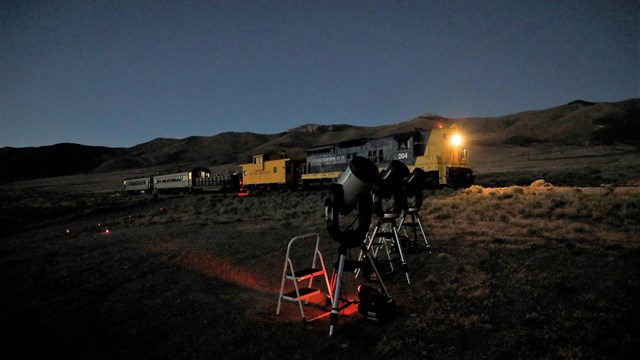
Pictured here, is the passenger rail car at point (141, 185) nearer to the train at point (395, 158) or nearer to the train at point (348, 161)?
the train at point (348, 161)

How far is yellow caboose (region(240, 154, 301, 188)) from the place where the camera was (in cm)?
3588

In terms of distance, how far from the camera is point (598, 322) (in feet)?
16.4

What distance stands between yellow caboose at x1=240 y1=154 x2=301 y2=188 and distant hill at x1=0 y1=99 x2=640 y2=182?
4806cm

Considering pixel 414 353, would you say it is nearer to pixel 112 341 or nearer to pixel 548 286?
pixel 548 286

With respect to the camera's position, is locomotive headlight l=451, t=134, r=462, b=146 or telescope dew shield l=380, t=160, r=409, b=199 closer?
telescope dew shield l=380, t=160, r=409, b=199

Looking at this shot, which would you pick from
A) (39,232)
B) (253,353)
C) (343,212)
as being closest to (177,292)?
(253,353)

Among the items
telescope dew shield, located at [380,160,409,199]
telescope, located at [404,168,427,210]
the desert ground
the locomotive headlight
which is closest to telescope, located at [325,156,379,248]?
the desert ground

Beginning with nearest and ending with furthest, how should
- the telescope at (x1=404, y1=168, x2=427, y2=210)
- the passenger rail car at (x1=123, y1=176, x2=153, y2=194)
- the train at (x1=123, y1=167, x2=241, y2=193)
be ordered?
the telescope at (x1=404, y1=168, x2=427, y2=210) < the train at (x1=123, y1=167, x2=241, y2=193) < the passenger rail car at (x1=123, y1=176, x2=153, y2=194)

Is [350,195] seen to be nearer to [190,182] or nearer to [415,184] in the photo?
[415,184]

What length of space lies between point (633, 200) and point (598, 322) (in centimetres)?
1121

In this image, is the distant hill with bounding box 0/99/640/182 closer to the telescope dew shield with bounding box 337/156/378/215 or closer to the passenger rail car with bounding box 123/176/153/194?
the passenger rail car with bounding box 123/176/153/194

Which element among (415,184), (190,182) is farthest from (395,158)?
(190,182)

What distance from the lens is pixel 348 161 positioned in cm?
2948

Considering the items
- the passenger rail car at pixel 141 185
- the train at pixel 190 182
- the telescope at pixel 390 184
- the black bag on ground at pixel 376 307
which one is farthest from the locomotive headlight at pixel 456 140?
the passenger rail car at pixel 141 185
